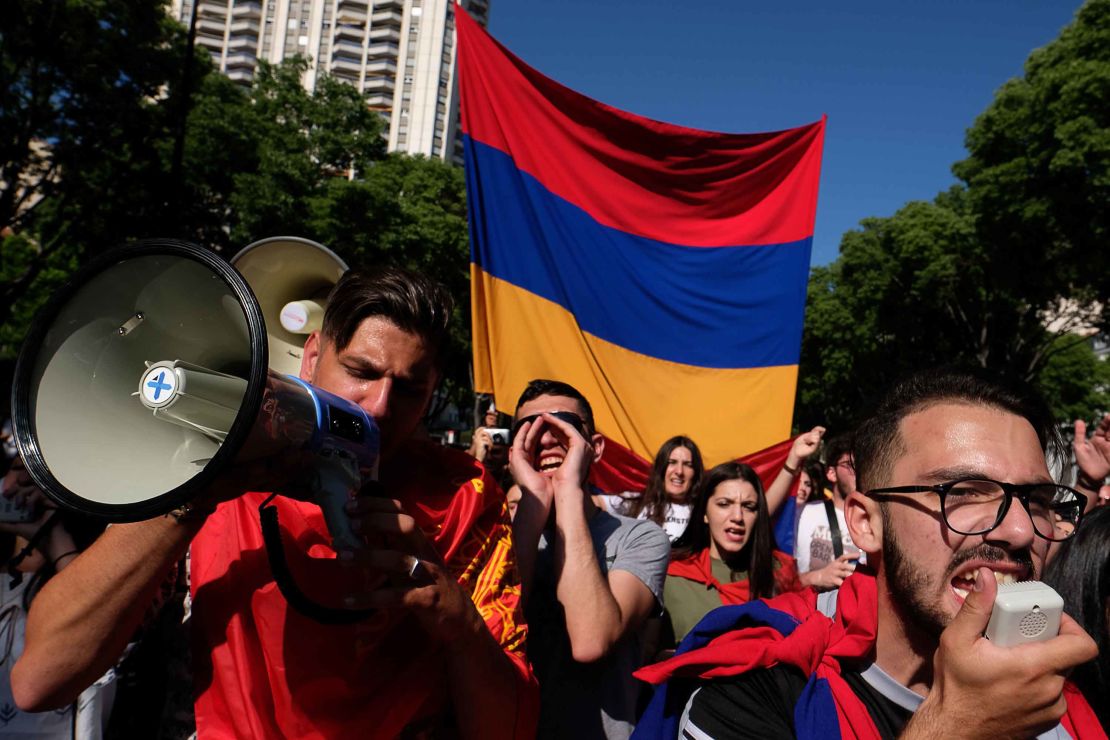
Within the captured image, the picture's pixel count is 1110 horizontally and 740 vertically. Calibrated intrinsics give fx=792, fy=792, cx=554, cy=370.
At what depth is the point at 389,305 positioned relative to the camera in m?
1.73

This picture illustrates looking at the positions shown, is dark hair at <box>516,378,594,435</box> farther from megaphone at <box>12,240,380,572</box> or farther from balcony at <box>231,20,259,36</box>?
balcony at <box>231,20,259,36</box>

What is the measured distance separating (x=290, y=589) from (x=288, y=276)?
1735 millimetres

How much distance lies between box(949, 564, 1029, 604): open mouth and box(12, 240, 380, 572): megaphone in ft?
3.51

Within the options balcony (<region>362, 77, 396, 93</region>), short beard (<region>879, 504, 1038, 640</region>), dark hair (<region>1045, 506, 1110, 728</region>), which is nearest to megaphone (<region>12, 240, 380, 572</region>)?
short beard (<region>879, 504, 1038, 640</region>)

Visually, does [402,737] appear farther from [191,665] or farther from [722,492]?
[722,492]

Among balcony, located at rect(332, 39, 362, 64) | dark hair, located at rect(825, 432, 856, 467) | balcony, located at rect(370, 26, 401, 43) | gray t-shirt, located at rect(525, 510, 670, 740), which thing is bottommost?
gray t-shirt, located at rect(525, 510, 670, 740)

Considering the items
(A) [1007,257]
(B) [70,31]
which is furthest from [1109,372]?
(B) [70,31]

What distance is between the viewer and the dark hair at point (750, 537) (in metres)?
3.62

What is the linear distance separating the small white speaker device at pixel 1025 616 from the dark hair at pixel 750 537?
2.43 metres

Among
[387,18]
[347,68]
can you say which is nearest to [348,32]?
[347,68]

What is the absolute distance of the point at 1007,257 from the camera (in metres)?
16.8

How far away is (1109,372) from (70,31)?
1366 inches

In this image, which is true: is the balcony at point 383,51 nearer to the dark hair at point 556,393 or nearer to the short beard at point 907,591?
the dark hair at point 556,393

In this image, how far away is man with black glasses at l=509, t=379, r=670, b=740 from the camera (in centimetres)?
215
